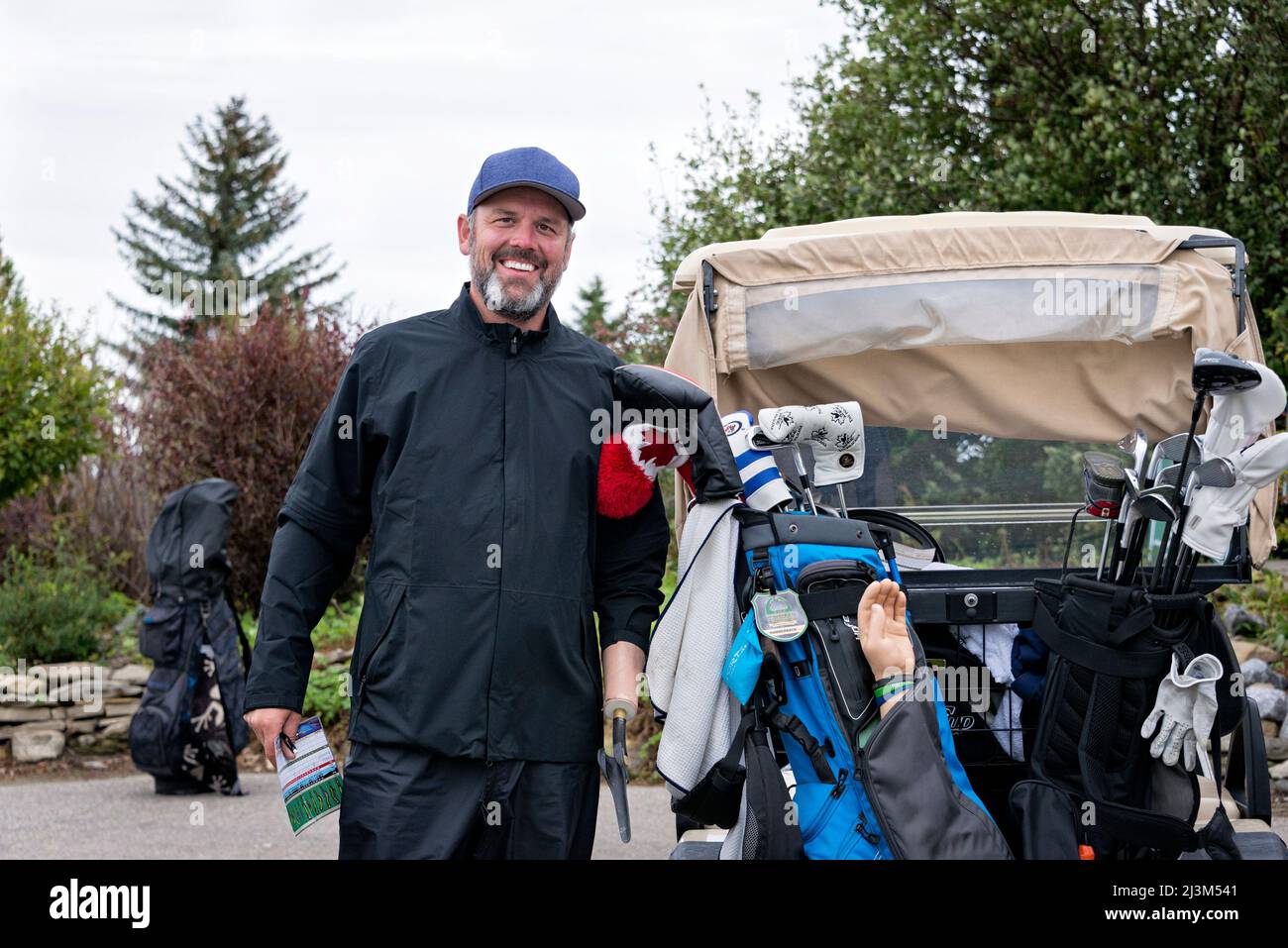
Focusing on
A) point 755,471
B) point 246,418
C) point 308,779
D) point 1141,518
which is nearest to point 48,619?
point 246,418

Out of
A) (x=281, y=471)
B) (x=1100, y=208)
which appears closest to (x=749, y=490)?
(x=1100, y=208)

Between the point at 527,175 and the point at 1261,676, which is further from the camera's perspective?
the point at 1261,676

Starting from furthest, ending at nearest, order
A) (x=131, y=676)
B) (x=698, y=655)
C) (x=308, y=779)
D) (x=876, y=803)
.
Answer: (x=131, y=676) → (x=698, y=655) → (x=308, y=779) → (x=876, y=803)

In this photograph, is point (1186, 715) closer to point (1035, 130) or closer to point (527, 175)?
point (527, 175)

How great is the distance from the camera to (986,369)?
4.64m

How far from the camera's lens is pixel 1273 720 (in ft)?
24.1

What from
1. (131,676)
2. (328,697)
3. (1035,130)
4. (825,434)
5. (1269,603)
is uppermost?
(1035,130)

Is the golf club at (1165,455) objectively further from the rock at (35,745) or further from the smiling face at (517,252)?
the rock at (35,745)

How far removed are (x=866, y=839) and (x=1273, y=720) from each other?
17.3 feet

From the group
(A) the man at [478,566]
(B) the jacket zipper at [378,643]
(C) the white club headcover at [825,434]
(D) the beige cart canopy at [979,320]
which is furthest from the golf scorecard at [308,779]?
(D) the beige cart canopy at [979,320]

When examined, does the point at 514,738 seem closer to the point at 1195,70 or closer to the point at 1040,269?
the point at 1040,269

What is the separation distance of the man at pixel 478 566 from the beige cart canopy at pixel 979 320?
3.87 ft

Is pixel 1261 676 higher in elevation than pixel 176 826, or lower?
higher

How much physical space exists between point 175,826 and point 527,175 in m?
5.39
